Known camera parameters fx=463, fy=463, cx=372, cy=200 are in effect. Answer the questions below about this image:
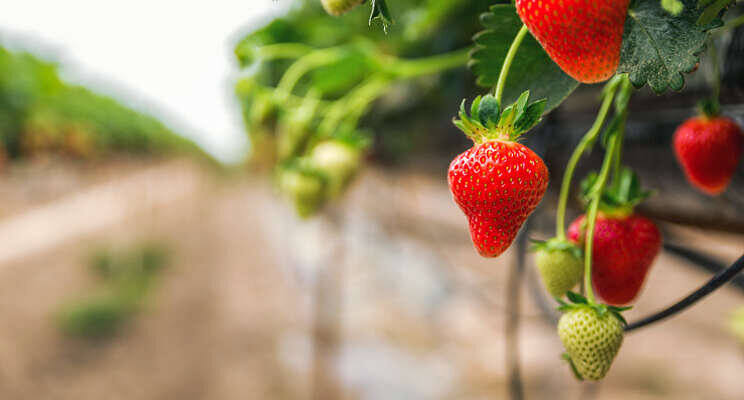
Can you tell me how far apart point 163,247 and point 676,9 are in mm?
11463

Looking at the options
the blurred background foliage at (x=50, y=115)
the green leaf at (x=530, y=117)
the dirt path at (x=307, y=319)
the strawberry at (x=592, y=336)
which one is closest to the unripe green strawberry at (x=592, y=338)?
the strawberry at (x=592, y=336)

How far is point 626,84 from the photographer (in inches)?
8.9

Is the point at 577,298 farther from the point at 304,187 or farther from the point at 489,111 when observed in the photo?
the point at 304,187

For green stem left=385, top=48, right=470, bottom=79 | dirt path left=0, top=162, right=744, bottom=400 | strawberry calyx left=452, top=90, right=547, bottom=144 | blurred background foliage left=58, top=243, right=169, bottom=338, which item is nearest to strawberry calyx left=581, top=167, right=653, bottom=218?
strawberry calyx left=452, top=90, right=547, bottom=144

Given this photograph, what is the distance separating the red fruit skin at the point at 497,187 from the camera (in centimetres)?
20

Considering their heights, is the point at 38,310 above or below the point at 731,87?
below

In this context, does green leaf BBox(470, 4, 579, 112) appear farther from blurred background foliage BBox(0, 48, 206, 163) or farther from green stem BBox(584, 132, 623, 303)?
blurred background foliage BBox(0, 48, 206, 163)

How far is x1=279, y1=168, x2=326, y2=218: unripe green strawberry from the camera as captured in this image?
60cm

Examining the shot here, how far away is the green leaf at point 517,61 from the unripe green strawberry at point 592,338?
106 mm

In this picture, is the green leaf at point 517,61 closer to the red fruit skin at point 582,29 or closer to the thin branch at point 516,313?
the red fruit skin at point 582,29

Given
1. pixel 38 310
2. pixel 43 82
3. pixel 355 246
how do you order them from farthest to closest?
pixel 355 246 < pixel 38 310 < pixel 43 82

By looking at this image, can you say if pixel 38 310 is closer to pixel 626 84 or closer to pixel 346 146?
pixel 346 146

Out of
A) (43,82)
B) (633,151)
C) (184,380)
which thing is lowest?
(184,380)

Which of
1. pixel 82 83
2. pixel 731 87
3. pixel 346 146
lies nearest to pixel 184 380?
pixel 82 83
